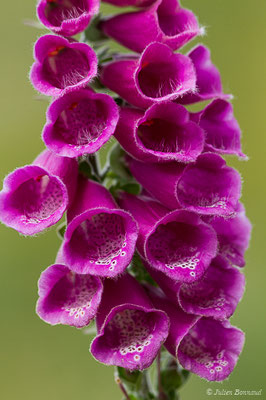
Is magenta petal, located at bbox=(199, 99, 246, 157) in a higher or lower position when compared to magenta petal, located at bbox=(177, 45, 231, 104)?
lower

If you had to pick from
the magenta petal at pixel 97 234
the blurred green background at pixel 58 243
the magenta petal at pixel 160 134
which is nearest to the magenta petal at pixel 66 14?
the magenta petal at pixel 160 134

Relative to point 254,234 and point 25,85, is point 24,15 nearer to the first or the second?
point 25,85

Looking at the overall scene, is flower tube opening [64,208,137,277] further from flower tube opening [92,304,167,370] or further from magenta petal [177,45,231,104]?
magenta petal [177,45,231,104]

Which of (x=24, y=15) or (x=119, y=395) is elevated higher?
(x=24, y=15)

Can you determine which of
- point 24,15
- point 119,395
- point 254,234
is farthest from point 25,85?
point 119,395

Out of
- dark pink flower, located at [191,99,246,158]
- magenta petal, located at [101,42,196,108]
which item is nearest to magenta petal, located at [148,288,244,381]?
dark pink flower, located at [191,99,246,158]

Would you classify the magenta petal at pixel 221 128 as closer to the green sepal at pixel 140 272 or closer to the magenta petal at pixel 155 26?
the magenta petal at pixel 155 26
